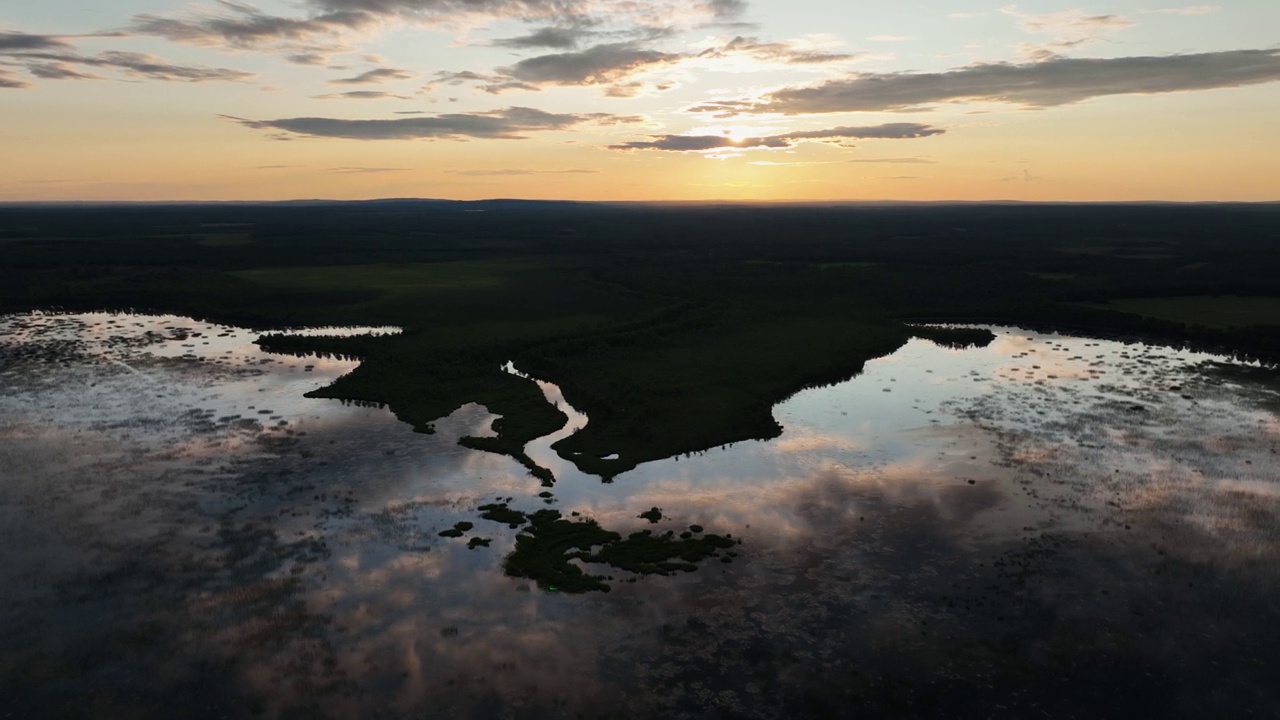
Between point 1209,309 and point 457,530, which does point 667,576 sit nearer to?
point 457,530

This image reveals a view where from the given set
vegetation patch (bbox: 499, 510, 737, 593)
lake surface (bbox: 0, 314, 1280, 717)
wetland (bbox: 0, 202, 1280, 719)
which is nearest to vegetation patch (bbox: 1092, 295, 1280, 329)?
wetland (bbox: 0, 202, 1280, 719)

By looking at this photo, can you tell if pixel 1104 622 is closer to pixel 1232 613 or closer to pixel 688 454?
pixel 1232 613

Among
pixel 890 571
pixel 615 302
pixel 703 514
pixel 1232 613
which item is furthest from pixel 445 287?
pixel 1232 613

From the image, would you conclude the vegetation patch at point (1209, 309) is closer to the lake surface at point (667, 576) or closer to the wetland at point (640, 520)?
the wetland at point (640, 520)

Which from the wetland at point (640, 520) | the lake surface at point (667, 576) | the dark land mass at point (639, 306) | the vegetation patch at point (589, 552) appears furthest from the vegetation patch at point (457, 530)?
the dark land mass at point (639, 306)

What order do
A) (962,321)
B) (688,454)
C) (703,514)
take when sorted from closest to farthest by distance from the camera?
(703,514)
(688,454)
(962,321)

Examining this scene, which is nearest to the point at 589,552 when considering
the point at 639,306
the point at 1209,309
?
the point at 639,306
